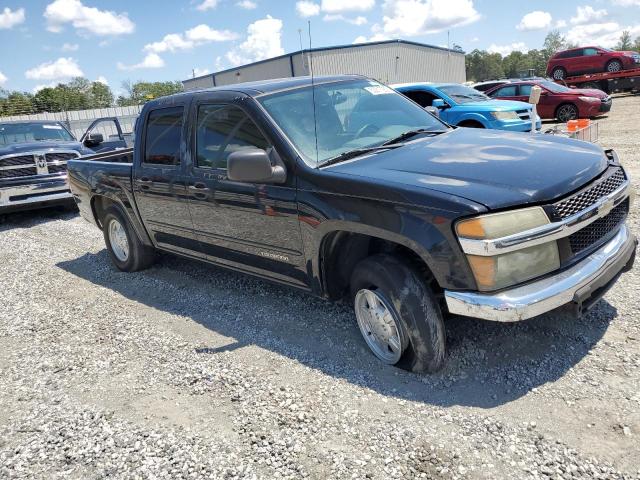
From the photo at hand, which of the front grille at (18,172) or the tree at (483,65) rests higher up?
the tree at (483,65)

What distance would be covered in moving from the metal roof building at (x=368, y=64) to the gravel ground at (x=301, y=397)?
105 feet

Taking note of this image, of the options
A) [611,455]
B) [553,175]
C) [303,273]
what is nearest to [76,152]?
[303,273]

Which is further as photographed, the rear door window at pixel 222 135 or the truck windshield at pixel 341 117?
the rear door window at pixel 222 135

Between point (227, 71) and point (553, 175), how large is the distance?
147 feet

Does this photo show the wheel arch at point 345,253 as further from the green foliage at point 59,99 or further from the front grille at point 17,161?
the green foliage at point 59,99

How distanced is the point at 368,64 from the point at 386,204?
126ft

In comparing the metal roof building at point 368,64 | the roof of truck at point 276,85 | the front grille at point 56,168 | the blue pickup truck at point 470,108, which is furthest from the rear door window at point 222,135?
→ the metal roof building at point 368,64

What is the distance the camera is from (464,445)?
2682mm

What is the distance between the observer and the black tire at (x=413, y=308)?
10.2 feet

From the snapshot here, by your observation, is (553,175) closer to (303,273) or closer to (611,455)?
(611,455)

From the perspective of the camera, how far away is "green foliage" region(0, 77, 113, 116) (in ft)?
127

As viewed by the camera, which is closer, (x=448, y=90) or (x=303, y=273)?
(x=303, y=273)

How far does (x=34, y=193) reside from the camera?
940cm

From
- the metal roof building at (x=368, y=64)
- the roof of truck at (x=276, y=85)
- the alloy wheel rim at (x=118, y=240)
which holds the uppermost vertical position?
the metal roof building at (x=368, y=64)
